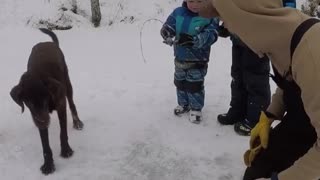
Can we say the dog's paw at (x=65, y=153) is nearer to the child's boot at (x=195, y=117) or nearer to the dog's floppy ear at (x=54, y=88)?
the dog's floppy ear at (x=54, y=88)

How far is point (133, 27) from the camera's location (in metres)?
8.89

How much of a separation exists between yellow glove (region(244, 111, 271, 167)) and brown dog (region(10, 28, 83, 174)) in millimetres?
1630

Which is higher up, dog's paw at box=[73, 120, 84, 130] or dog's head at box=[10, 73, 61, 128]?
dog's head at box=[10, 73, 61, 128]

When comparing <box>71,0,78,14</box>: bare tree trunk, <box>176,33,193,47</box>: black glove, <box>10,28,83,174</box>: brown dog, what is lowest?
<box>71,0,78,14</box>: bare tree trunk

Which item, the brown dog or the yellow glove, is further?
the brown dog

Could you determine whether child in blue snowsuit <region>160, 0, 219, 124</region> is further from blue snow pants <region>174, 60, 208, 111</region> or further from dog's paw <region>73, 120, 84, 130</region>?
dog's paw <region>73, 120, 84, 130</region>

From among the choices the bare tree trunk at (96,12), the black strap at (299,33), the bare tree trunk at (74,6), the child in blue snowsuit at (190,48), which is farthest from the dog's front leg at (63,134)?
the bare tree trunk at (74,6)

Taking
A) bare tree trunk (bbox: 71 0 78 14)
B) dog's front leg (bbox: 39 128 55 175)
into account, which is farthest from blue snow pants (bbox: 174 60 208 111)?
bare tree trunk (bbox: 71 0 78 14)

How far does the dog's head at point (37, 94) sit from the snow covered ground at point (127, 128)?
1.77 feet

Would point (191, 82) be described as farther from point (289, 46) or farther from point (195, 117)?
point (289, 46)

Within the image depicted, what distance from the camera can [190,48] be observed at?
4.24 metres

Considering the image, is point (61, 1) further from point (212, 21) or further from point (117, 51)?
point (212, 21)

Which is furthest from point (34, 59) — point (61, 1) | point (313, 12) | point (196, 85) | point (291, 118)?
point (313, 12)

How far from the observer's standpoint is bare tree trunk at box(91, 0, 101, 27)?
8.80 meters
